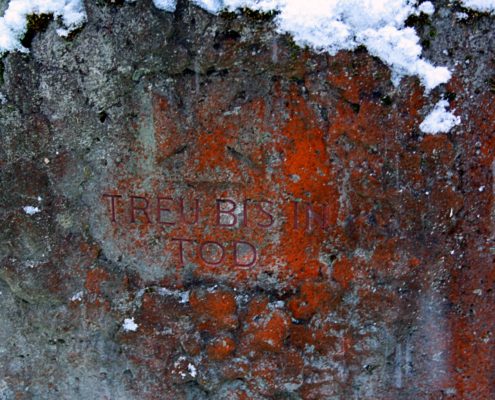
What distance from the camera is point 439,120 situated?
1305 millimetres

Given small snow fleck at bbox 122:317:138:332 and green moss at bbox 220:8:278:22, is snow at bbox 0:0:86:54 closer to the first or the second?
green moss at bbox 220:8:278:22

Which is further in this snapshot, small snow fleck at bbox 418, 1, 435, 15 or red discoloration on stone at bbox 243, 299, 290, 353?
red discoloration on stone at bbox 243, 299, 290, 353

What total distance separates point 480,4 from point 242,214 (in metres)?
0.71

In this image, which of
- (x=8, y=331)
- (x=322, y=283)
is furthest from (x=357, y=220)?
(x=8, y=331)

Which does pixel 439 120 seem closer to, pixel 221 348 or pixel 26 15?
pixel 221 348

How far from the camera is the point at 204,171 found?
1.40 m

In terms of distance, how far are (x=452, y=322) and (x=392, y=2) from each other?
2.58 feet

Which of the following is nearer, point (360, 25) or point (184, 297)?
point (360, 25)

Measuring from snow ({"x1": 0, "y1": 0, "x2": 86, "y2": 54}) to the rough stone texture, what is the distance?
30 millimetres

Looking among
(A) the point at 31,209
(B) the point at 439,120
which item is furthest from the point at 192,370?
(B) the point at 439,120

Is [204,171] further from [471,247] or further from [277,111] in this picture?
[471,247]

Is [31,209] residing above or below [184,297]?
above

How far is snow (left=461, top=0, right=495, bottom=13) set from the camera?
124cm

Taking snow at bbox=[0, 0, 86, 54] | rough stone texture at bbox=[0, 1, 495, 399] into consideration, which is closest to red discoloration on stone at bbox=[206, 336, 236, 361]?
rough stone texture at bbox=[0, 1, 495, 399]
